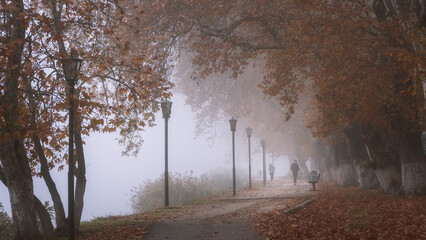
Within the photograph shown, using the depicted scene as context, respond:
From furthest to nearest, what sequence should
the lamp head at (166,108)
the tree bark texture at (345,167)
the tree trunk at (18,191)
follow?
1. the tree bark texture at (345,167)
2. the lamp head at (166,108)
3. the tree trunk at (18,191)

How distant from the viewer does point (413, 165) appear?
1387 cm

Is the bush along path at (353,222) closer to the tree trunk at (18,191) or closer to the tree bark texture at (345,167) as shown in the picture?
the tree trunk at (18,191)

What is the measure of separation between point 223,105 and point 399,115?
939 inches

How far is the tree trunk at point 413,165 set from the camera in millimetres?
13773

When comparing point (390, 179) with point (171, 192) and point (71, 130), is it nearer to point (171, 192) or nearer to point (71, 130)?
point (171, 192)

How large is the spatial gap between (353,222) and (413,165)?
5.70m

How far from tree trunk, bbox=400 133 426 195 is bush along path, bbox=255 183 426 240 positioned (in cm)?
88

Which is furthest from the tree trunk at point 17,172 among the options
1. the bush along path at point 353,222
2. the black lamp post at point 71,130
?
the bush along path at point 353,222

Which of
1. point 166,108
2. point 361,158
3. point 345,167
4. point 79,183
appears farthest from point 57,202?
point 345,167

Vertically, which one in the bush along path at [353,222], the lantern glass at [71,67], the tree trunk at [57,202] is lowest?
the bush along path at [353,222]

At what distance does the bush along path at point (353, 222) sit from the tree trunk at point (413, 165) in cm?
88

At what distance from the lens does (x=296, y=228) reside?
29.3 ft

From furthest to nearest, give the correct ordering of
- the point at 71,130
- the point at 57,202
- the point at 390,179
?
the point at 390,179 → the point at 57,202 → the point at 71,130

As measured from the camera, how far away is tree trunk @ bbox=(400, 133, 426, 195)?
13.8m
